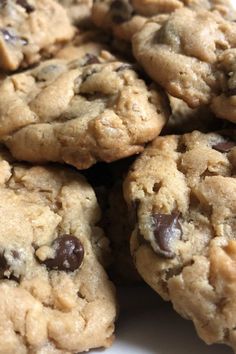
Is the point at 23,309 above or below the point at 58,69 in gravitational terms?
below

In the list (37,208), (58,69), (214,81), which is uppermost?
(214,81)

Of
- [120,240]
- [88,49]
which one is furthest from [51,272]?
[88,49]

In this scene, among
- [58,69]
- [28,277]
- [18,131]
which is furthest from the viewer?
[58,69]

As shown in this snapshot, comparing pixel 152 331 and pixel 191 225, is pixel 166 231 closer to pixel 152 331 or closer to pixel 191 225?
pixel 191 225

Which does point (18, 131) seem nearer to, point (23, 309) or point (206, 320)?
point (23, 309)

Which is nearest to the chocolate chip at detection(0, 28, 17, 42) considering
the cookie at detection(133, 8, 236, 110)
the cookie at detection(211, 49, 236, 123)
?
the cookie at detection(133, 8, 236, 110)

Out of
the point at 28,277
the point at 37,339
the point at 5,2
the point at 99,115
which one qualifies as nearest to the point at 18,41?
the point at 5,2

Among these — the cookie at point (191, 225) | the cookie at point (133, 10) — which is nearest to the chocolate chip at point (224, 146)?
the cookie at point (191, 225)

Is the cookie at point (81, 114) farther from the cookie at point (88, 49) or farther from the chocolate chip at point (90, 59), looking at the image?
the cookie at point (88, 49)
